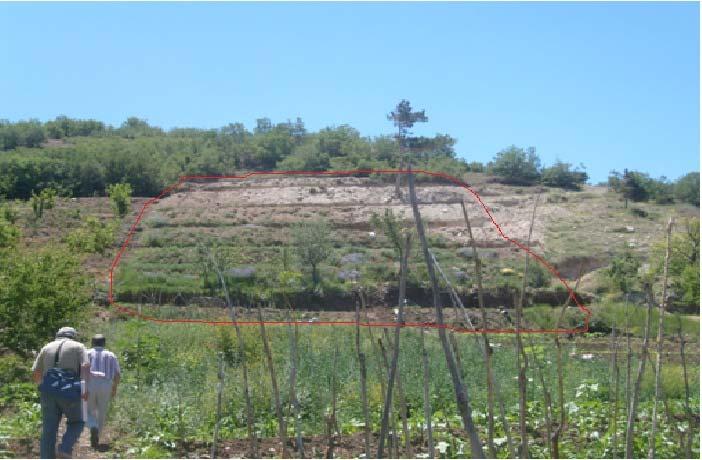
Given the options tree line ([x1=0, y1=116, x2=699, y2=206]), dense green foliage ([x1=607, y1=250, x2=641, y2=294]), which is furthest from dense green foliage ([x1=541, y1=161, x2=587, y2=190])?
dense green foliage ([x1=607, y1=250, x2=641, y2=294])

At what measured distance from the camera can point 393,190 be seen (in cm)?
3653

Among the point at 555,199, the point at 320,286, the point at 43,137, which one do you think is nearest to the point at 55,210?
the point at 320,286

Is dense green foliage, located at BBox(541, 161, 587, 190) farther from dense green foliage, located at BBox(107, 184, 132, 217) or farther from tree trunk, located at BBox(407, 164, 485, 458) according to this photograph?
tree trunk, located at BBox(407, 164, 485, 458)

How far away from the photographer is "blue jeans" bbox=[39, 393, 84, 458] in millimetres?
4781

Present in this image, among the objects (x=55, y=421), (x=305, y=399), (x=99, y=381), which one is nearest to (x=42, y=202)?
(x=305, y=399)

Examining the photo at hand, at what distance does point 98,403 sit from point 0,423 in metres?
0.81

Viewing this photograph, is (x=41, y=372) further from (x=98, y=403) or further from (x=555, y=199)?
(x=555, y=199)

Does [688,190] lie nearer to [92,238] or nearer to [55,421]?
[92,238]

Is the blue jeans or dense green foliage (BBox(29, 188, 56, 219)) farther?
dense green foliage (BBox(29, 188, 56, 219))

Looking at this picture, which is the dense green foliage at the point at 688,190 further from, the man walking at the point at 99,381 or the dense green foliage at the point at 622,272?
the man walking at the point at 99,381

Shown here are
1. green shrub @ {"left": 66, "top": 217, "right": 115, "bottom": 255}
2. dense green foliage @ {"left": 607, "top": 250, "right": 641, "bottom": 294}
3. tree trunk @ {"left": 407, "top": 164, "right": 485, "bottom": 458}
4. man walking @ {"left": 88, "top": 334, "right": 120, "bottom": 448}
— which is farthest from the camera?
dense green foliage @ {"left": 607, "top": 250, "right": 641, "bottom": 294}

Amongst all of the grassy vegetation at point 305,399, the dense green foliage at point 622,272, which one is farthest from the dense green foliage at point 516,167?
the grassy vegetation at point 305,399

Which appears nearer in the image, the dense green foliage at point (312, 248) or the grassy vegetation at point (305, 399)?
the grassy vegetation at point (305, 399)

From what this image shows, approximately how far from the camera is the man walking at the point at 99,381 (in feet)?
19.1
